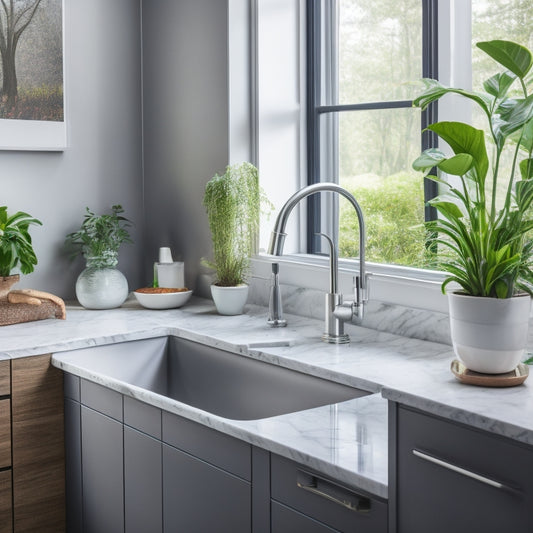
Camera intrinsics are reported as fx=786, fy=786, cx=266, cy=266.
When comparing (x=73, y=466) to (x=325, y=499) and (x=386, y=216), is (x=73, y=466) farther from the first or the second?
(x=386, y=216)

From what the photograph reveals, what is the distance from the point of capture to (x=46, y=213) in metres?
3.14

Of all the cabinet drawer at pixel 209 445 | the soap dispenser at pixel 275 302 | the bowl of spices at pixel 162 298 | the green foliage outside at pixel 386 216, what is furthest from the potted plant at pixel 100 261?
the cabinet drawer at pixel 209 445

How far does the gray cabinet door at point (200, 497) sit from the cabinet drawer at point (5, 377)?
0.64 m

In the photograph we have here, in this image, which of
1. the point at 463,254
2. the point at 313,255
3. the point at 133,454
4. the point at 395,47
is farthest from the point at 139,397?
the point at 395,47

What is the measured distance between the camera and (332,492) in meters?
1.53

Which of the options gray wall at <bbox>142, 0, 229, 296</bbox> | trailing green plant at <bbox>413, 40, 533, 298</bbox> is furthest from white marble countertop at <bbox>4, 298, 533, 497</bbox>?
gray wall at <bbox>142, 0, 229, 296</bbox>

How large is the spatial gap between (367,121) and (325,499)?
5.56ft

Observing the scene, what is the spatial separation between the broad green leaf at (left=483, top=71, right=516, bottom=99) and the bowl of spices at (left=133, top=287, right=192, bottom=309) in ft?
5.16

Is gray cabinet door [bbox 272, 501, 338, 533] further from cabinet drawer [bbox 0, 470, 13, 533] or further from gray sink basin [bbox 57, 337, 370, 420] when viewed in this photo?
cabinet drawer [bbox 0, 470, 13, 533]

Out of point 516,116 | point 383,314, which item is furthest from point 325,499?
point 383,314

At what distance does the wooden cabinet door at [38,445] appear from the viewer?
2.38 metres

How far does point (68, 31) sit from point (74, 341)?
1.37 meters

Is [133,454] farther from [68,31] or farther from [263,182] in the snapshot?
[68,31]

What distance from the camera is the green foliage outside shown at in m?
2.79
